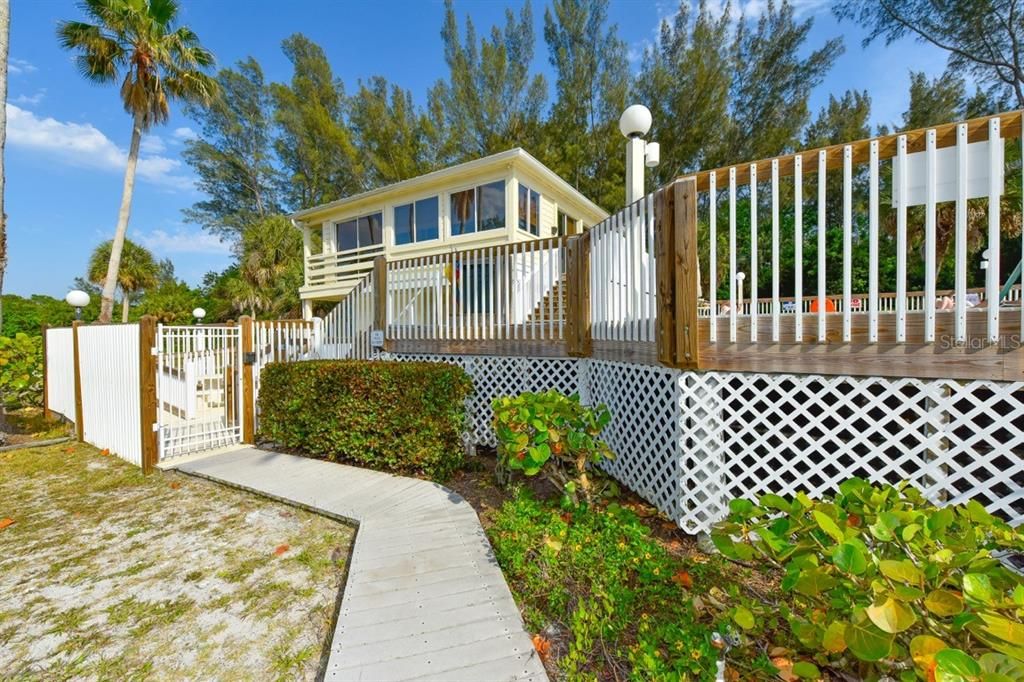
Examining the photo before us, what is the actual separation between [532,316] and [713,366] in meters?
2.52

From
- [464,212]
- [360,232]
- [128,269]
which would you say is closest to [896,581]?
[464,212]

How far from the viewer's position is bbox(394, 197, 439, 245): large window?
36.2 feet

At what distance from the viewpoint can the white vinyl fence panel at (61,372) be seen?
687cm

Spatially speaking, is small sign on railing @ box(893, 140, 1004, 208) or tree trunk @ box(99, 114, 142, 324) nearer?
small sign on railing @ box(893, 140, 1004, 208)

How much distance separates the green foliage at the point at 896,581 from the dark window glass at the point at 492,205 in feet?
29.6

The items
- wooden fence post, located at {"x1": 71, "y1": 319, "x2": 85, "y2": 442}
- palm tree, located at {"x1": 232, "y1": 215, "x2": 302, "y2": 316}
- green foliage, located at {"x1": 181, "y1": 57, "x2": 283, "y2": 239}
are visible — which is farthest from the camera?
green foliage, located at {"x1": 181, "y1": 57, "x2": 283, "y2": 239}

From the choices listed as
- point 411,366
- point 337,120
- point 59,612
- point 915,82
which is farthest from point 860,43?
point 59,612

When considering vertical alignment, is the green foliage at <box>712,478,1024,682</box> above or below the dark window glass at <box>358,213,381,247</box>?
below

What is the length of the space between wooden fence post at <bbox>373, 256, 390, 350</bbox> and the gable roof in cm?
417

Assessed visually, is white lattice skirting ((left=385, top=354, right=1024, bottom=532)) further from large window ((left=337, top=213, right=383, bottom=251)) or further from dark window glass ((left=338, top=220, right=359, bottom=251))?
dark window glass ((left=338, top=220, right=359, bottom=251))

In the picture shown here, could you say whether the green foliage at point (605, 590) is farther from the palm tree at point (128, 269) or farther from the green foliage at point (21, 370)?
the palm tree at point (128, 269)

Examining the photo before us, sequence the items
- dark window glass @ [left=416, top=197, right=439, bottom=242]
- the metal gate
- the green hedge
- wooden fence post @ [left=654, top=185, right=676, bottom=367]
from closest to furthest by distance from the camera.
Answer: wooden fence post @ [left=654, top=185, right=676, bottom=367] < the green hedge < the metal gate < dark window glass @ [left=416, top=197, right=439, bottom=242]

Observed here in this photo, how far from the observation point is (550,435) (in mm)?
3051

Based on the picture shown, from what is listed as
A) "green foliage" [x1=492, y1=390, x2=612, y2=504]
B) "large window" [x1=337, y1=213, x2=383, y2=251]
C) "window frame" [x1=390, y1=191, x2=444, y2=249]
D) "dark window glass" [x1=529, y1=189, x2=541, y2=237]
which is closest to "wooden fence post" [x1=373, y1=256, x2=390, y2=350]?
"green foliage" [x1=492, y1=390, x2=612, y2=504]
